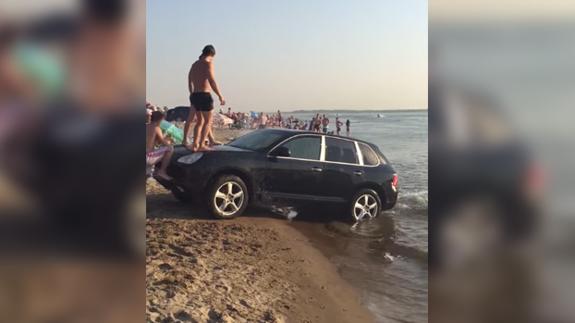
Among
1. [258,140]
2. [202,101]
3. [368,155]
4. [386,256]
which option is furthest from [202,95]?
[386,256]

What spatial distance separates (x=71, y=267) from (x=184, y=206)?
581 cm

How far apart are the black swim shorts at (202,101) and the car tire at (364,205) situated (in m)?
2.56

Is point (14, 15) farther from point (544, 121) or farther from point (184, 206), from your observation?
point (184, 206)

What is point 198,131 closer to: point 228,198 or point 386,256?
point 228,198

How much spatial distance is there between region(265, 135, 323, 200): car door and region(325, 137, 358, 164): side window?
0.84 ft

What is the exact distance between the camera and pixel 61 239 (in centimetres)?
125

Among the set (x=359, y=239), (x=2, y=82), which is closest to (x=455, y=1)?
(x=2, y=82)

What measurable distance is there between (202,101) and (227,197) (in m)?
1.30

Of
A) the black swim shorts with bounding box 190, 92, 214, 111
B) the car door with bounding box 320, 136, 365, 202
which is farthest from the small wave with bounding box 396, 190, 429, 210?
the black swim shorts with bounding box 190, 92, 214, 111

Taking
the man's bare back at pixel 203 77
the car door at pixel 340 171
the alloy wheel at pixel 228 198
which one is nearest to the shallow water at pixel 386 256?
the car door at pixel 340 171

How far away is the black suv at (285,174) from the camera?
252 inches

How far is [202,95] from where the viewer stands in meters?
6.17

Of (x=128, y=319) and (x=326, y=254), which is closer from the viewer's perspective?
(x=128, y=319)

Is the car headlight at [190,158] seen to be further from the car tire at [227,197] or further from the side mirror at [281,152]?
the side mirror at [281,152]
